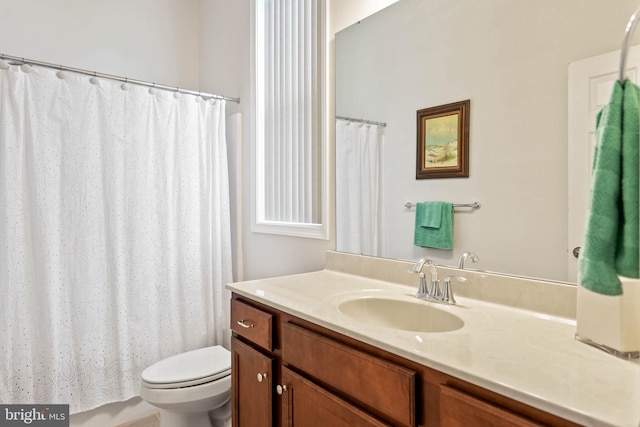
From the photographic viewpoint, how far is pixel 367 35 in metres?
1.55

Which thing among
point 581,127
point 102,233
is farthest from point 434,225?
point 102,233

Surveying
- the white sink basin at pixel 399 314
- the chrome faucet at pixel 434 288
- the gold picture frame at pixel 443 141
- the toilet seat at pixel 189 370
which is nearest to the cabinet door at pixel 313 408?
the white sink basin at pixel 399 314

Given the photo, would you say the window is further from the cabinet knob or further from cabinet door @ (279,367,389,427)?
cabinet door @ (279,367,389,427)

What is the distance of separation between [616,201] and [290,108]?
1603mm

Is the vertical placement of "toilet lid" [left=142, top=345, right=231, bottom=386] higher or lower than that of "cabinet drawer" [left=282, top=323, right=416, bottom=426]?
lower

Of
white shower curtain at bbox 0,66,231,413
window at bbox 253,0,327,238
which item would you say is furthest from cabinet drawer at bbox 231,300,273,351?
white shower curtain at bbox 0,66,231,413

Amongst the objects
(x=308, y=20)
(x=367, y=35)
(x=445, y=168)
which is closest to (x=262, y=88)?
(x=308, y=20)

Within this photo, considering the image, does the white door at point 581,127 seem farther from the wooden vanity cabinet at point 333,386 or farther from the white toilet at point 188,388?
the white toilet at point 188,388

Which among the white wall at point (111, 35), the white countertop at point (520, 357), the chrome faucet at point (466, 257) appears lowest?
the white countertop at point (520, 357)

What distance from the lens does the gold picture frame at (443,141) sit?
4.12 feet

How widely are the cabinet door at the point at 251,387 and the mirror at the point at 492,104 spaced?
2.12 ft

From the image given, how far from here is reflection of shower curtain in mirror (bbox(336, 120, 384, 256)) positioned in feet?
5.08

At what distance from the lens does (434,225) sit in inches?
52.2

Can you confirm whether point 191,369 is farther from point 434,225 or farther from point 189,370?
point 434,225
